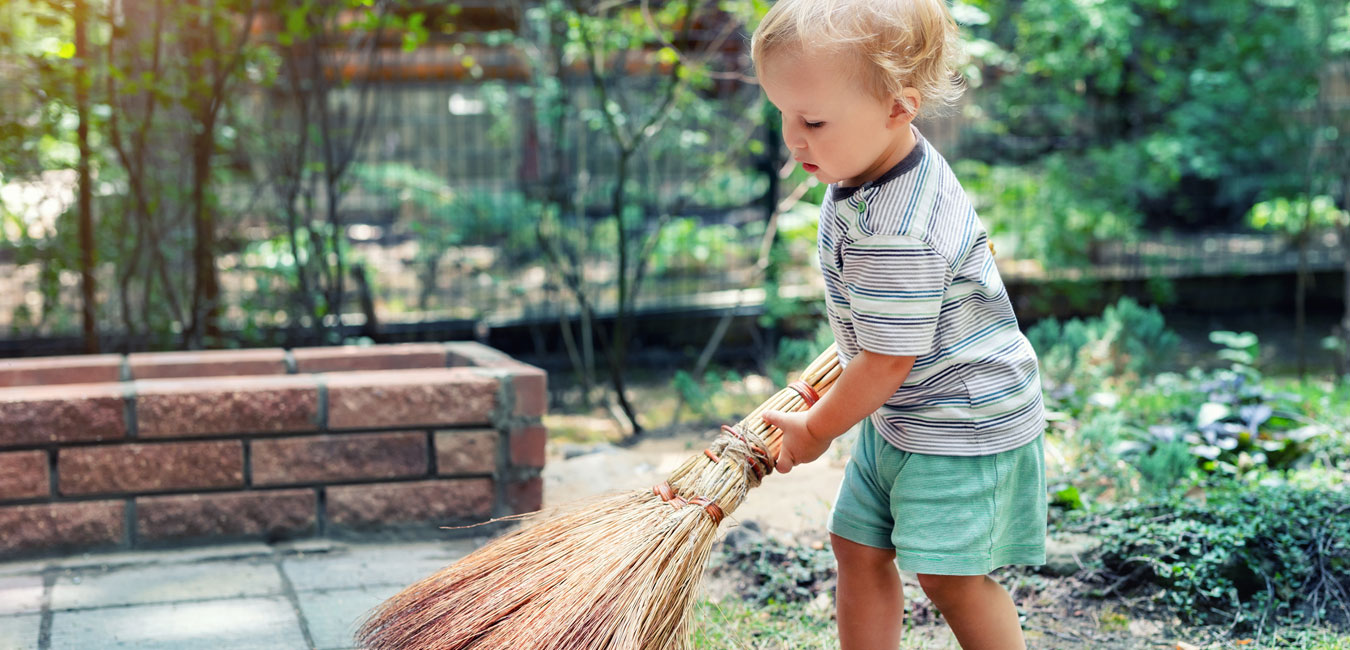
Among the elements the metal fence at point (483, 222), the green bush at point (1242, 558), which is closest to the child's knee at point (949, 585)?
the green bush at point (1242, 558)

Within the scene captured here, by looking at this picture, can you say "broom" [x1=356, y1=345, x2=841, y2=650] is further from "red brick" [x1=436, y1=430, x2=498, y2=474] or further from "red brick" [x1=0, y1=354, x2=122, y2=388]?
"red brick" [x1=0, y1=354, x2=122, y2=388]

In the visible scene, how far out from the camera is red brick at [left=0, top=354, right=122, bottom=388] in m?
3.07

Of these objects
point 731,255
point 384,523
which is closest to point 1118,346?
point 731,255

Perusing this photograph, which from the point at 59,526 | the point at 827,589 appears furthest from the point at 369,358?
the point at 827,589

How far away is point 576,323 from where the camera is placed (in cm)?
591

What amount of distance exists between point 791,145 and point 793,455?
0.50 meters

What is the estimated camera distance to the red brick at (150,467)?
8.65ft

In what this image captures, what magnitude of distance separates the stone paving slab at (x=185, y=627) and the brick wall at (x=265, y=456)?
388 millimetres

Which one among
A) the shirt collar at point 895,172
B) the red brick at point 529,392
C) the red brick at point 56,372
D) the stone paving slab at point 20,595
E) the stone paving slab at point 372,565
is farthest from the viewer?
the red brick at point 56,372

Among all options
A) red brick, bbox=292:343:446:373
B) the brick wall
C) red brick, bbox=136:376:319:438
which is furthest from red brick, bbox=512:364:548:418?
red brick, bbox=292:343:446:373

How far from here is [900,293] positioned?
160 centimetres

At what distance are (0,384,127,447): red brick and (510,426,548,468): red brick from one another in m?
0.94

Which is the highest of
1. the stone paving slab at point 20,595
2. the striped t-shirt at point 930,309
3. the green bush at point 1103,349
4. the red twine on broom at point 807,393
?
the striped t-shirt at point 930,309

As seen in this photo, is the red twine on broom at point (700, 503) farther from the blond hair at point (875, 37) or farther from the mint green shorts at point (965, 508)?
the blond hair at point (875, 37)
